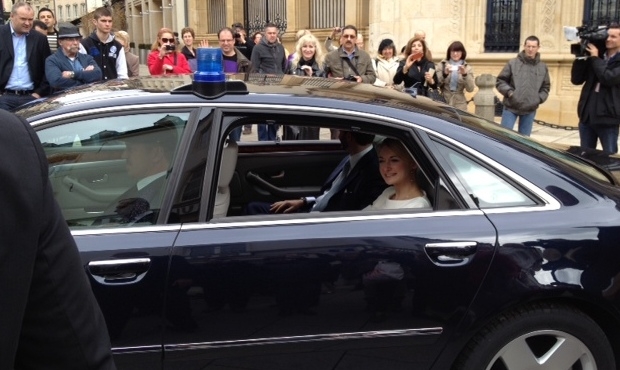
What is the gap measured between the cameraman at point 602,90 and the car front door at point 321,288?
479cm

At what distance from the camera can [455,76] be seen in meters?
9.24

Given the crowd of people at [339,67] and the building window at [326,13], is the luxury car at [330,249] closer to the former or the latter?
the crowd of people at [339,67]

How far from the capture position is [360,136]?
392 cm

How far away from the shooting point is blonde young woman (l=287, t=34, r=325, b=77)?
9469 millimetres

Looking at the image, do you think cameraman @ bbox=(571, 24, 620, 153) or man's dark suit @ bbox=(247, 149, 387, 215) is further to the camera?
cameraman @ bbox=(571, 24, 620, 153)

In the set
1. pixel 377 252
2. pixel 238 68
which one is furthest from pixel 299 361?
pixel 238 68

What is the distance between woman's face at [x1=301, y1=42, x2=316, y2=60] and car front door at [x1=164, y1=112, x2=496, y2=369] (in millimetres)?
6807

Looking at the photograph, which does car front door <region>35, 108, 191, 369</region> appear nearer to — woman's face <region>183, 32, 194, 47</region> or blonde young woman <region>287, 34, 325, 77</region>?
blonde young woman <region>287, 34, 325, 77</region>

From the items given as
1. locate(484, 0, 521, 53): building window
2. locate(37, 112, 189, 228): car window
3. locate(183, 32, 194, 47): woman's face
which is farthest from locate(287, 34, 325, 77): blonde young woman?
locate(37, 112, 189, 228): car window

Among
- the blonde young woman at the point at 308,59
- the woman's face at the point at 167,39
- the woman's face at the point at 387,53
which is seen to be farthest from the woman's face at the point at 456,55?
the woman's face at the point at 167,39

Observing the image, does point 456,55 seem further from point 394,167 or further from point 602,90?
point 394,167

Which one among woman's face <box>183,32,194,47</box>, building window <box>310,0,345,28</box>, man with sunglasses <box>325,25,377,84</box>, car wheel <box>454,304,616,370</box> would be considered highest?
building window <box>310,0,345,28</box>

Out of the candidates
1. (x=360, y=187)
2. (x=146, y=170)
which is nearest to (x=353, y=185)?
(x=360, y=187)

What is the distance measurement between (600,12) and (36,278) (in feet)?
44.7
